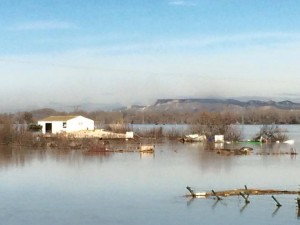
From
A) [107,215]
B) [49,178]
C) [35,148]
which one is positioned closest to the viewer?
[107,215]

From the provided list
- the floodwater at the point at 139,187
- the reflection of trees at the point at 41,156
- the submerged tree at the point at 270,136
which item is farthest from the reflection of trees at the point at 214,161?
the submerged tree at the point at 270,136

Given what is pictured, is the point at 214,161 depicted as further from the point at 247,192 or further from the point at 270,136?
the point at 270,136

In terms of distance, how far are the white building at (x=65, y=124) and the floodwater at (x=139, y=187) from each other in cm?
1555

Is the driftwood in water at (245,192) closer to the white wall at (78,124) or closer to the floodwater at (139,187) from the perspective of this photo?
the floodwater at (139,187)

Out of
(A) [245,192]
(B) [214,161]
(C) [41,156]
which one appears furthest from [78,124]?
(A) [245,192]

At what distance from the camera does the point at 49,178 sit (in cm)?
2014

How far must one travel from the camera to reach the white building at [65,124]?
147 feet

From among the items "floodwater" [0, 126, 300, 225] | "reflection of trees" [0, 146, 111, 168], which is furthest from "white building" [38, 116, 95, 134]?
"floodwater" [0, 126, 300, 225]

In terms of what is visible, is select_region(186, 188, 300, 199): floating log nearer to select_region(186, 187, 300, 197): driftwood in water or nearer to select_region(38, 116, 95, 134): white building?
select_region(186, 187, 300, 197): driftwood in water

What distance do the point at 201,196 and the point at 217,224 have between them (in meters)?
3.08

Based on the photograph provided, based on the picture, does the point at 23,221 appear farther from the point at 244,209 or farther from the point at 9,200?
the point at 244,209

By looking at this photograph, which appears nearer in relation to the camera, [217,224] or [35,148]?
[217,224]

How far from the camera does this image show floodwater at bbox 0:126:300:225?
43.1ft

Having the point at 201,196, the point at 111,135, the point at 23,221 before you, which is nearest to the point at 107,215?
the point at 23,221
